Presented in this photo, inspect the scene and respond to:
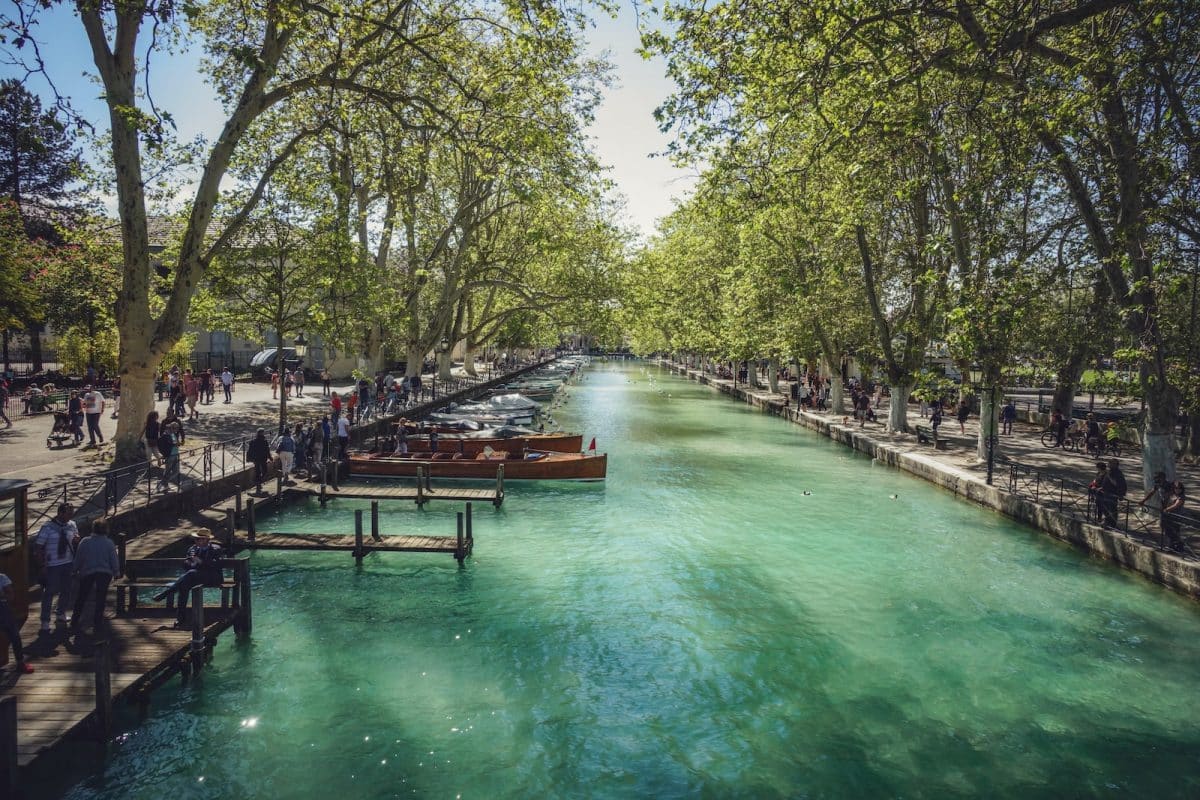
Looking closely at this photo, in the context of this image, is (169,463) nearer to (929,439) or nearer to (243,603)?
(243,603)

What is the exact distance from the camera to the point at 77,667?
867cm

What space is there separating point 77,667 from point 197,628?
135 centimetres

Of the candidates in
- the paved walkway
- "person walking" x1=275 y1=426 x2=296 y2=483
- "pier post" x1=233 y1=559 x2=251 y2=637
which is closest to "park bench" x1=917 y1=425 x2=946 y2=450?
"person walking" x1=275 y1=426 x2=296 y2=483

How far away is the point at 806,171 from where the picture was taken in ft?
55.2

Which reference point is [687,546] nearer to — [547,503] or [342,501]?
[547,503]

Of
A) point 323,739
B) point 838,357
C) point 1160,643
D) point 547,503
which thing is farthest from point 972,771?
point 838,357

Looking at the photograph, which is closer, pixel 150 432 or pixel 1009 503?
pixel 150 432

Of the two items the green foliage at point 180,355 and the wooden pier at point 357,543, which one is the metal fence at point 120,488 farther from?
the green foliage at point 180,355

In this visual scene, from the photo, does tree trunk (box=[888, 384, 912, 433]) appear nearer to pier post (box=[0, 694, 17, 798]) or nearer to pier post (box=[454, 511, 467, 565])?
pier post (box=[454, 511, 467, 565])

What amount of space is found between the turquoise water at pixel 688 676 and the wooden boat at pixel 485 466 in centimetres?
469

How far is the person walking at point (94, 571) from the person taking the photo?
943cm

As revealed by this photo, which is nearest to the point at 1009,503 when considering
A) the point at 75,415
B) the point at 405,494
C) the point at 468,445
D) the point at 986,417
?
the point at 986,417

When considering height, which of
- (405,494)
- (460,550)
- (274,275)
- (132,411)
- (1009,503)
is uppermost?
(274,275)

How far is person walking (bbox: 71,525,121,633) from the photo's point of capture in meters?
9.43
